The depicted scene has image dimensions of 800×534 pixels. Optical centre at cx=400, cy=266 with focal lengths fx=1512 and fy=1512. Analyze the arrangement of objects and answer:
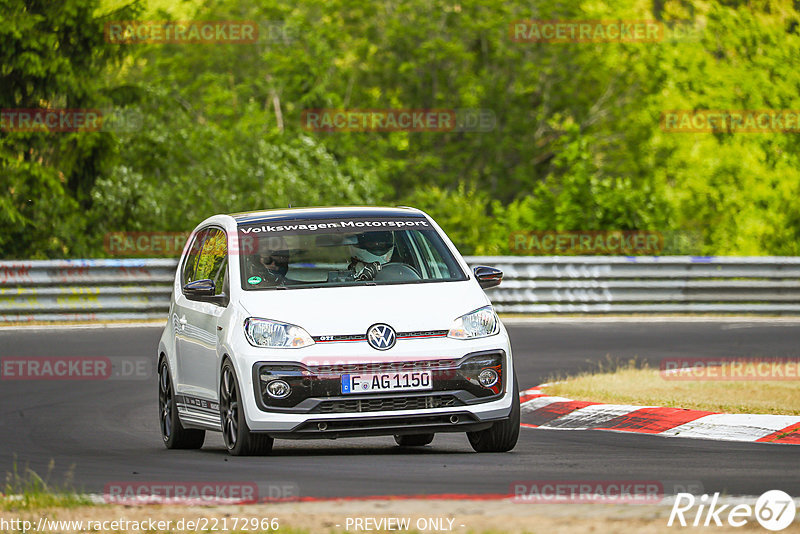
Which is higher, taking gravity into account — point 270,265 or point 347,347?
point 270,265

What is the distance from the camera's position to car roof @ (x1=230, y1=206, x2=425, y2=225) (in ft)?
34.0

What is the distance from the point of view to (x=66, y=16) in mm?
26734

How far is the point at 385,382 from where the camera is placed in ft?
29.9

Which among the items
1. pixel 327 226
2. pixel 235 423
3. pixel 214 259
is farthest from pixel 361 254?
pixel 235 423

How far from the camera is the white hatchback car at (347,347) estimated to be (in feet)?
29.9

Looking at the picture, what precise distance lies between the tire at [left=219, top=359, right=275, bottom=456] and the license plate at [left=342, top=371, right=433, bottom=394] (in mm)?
679

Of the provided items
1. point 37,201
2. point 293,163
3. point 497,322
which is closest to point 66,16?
point 37,201

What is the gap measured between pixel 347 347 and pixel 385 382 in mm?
312

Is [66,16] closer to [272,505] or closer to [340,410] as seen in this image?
[340,410]

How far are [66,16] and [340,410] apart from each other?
63.1ft
